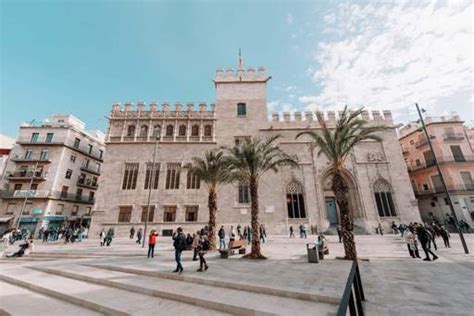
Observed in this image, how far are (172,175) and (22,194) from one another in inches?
774

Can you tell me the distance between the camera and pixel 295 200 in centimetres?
2306

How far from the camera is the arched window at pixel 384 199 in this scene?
22.1 metres

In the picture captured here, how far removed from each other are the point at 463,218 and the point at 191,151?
3241 cm

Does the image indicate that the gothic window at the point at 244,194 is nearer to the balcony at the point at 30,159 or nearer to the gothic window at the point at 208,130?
the gothic window at the point at 208,130

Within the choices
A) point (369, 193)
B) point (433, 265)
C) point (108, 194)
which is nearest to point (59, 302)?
point (433, 265)

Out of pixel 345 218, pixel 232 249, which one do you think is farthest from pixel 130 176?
pixel 345 218

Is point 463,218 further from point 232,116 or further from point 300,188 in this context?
point 232,116

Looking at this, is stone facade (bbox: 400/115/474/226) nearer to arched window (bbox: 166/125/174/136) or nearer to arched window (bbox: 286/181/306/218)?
arched window (bbox: 286/181/306/218)

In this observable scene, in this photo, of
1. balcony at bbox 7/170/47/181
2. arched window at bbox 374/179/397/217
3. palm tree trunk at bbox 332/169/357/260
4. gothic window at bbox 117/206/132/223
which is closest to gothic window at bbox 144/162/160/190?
gothic window at bbox 117/206/132/223

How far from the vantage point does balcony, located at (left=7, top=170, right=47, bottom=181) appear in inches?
1023

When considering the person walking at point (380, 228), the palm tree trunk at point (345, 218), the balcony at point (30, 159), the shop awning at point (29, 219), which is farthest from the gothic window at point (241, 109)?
the shop awning at point (29, 219)

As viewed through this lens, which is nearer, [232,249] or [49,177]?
[232,249]

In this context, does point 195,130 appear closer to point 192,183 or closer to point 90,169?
point 192,183

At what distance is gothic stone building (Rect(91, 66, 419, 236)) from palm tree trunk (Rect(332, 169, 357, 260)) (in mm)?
12185
